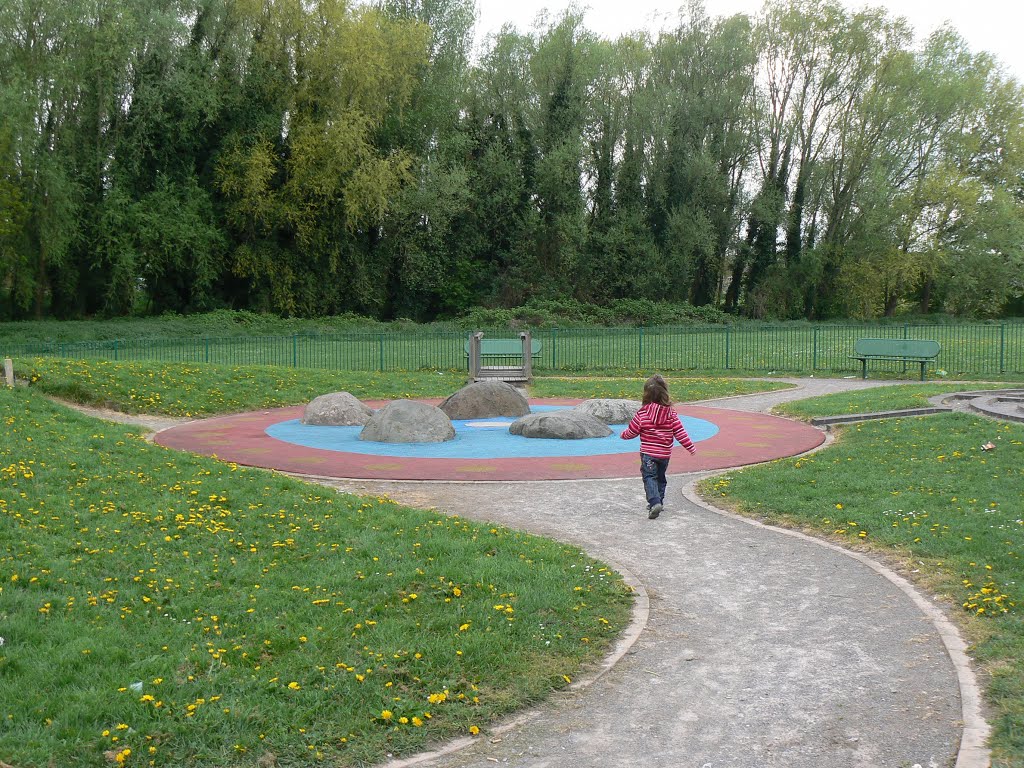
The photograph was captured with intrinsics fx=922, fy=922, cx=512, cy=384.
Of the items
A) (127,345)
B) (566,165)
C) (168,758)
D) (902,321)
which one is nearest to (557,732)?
(168,758)

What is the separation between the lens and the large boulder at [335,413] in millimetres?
17219

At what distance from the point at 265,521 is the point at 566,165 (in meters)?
43.0

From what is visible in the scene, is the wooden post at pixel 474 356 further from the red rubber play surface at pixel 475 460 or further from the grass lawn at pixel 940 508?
the grass lawn at pixel 940 508

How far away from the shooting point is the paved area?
454 cm

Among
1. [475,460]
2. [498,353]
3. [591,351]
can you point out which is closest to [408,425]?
[475,460]

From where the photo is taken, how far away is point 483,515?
994 centimetres

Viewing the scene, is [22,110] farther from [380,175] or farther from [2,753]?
[2,753]

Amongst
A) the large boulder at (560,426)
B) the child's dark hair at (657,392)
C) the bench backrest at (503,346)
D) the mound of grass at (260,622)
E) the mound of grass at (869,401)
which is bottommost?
the mound of grass at (260,622)

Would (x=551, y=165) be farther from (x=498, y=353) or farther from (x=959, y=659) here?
(x=959, y=659)

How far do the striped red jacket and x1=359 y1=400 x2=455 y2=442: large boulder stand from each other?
577cm

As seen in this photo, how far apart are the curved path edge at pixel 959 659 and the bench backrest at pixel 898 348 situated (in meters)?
17.3

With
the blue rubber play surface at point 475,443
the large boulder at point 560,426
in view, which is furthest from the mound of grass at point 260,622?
the large boulder at point 560,426

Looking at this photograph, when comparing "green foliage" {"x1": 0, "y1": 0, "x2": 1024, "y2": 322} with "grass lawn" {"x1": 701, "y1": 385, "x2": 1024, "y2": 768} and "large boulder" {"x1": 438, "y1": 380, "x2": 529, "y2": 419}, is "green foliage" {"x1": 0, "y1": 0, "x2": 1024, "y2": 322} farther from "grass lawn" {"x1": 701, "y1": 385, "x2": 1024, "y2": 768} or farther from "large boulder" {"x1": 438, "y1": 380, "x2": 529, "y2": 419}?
"grass lawn" {"x1": 701, "y1": 385, "x2": 1024, "y2": 768}

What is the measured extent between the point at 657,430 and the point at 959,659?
15.5 ft
